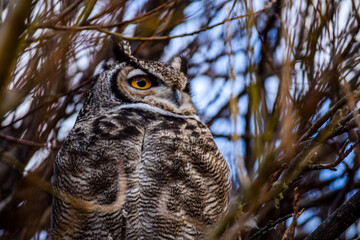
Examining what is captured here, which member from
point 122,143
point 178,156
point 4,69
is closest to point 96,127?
point 122,143

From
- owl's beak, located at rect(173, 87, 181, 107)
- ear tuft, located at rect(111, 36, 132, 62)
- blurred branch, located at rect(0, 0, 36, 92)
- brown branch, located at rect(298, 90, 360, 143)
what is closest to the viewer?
blurred branch, located at rect(0, 0, 36, 92)

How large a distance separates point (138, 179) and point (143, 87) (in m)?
0.77

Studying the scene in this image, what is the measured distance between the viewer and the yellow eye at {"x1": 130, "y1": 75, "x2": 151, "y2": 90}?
2945 millimetres

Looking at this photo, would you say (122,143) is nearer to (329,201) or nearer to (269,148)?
(269,148)

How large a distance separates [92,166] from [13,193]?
841 millimetres

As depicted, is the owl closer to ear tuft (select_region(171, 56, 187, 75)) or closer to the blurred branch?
ear tuft (select_region(171, 56, 187, 75))

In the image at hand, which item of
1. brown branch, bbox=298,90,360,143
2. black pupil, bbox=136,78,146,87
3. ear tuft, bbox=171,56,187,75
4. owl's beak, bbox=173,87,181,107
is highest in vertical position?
ear tuft, bbox=171,56,187,75

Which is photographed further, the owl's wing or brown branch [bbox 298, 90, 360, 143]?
the owl's wing

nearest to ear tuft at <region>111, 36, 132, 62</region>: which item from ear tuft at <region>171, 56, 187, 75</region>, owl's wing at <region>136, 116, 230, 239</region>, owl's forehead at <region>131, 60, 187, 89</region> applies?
owl's forehead at <region>131, 60, 187, 89</region>

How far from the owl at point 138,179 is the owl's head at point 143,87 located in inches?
4.3

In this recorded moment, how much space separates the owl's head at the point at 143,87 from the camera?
289cm

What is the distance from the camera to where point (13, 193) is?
298 centimetres

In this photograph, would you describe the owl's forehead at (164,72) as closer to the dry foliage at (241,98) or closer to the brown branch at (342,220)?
the dry foliage at (241,98)

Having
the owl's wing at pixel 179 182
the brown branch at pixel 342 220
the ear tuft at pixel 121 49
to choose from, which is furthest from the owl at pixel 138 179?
the brown branch at pixel 342 220
